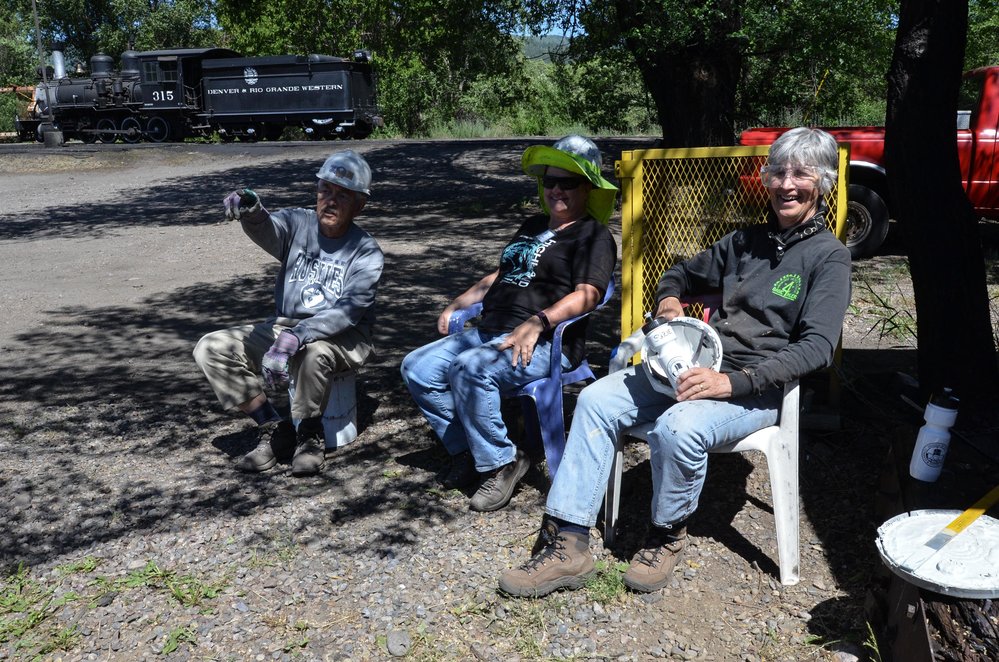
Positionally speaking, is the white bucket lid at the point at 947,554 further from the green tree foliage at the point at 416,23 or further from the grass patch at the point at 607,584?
the green tree foliage at the point at 416,23

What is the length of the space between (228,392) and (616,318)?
3239 millimetres

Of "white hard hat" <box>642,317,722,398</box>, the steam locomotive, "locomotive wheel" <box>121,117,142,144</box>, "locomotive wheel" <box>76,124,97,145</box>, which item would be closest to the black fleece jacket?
"white hard hat" <box>642,317,722,398</box>

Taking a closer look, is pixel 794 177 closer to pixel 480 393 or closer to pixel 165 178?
pixel 480 393

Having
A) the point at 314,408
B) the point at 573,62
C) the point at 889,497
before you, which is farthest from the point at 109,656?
the point at 573,62

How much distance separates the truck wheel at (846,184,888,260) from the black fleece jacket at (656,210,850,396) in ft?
18.8

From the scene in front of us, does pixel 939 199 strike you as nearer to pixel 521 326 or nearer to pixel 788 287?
pixel 788 287

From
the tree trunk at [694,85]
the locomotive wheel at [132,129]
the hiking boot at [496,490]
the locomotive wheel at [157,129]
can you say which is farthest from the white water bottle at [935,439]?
Result: the locomotive wheel at [132,129]

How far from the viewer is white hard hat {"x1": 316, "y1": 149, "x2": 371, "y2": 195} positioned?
13.5 ft

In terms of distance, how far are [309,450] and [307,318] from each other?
23.0 inches

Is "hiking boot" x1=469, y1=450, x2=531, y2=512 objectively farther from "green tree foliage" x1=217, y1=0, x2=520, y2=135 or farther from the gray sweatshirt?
"green tree foliage" x1=217, y1=0, x2=520, y2=135

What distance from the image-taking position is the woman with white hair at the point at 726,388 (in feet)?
10.4

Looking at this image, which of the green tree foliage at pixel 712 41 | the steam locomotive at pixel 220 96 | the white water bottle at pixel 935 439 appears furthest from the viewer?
the steam locomotive at pixel 220 96

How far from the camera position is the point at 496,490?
12.7ft

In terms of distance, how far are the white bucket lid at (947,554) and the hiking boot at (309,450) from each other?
7.95 feet
